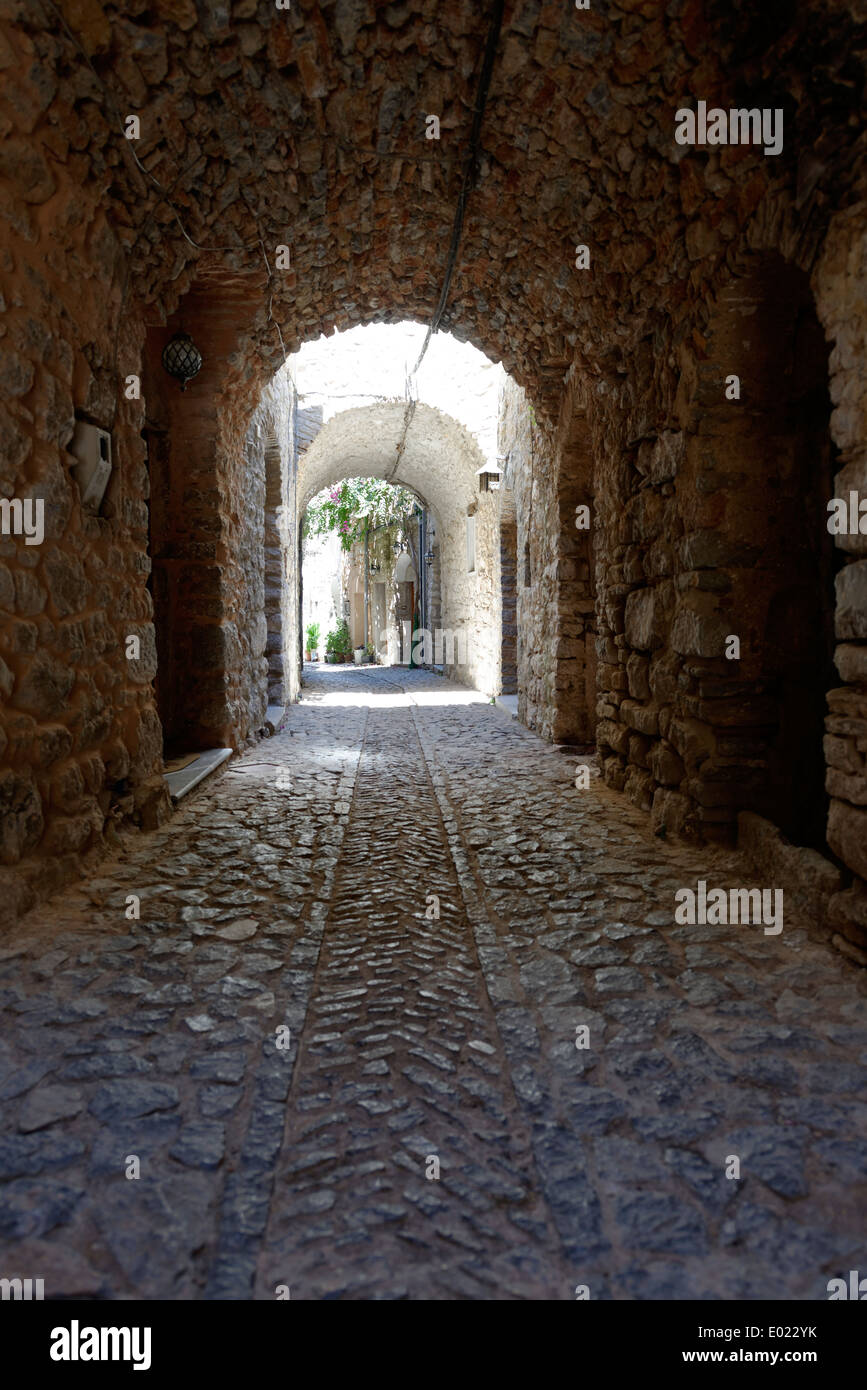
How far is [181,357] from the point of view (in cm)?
499

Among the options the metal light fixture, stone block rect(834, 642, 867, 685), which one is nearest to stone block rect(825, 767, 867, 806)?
stone block rect(834, 642, 867, 685)

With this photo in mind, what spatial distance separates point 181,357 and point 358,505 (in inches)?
621

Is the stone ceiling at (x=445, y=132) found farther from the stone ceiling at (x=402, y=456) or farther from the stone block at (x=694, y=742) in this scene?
the stone ceiling at (x=402, y=456)

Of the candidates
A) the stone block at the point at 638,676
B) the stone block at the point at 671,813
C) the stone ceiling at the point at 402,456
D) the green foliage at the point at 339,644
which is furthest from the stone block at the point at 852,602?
the green foliage at the point at 339,644

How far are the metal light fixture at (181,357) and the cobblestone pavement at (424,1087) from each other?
321 centimetres

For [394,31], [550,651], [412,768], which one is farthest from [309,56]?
[550,651]

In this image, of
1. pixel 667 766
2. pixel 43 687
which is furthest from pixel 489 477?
pixel 43 687

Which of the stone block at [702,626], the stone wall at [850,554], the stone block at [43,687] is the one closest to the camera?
the stone wall at [850,554]

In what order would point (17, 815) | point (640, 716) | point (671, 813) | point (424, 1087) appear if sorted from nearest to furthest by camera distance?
point (424, 1087) → point (17, 815) → point (671, 813) → point (640, 716)

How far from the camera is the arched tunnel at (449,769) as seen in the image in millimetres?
1450

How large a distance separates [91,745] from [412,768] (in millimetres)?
2789

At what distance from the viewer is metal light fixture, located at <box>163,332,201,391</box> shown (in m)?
4.97

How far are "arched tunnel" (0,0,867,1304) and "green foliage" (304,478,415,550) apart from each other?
14.8m

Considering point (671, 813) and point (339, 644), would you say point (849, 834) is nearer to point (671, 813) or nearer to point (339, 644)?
point (671, 813)
